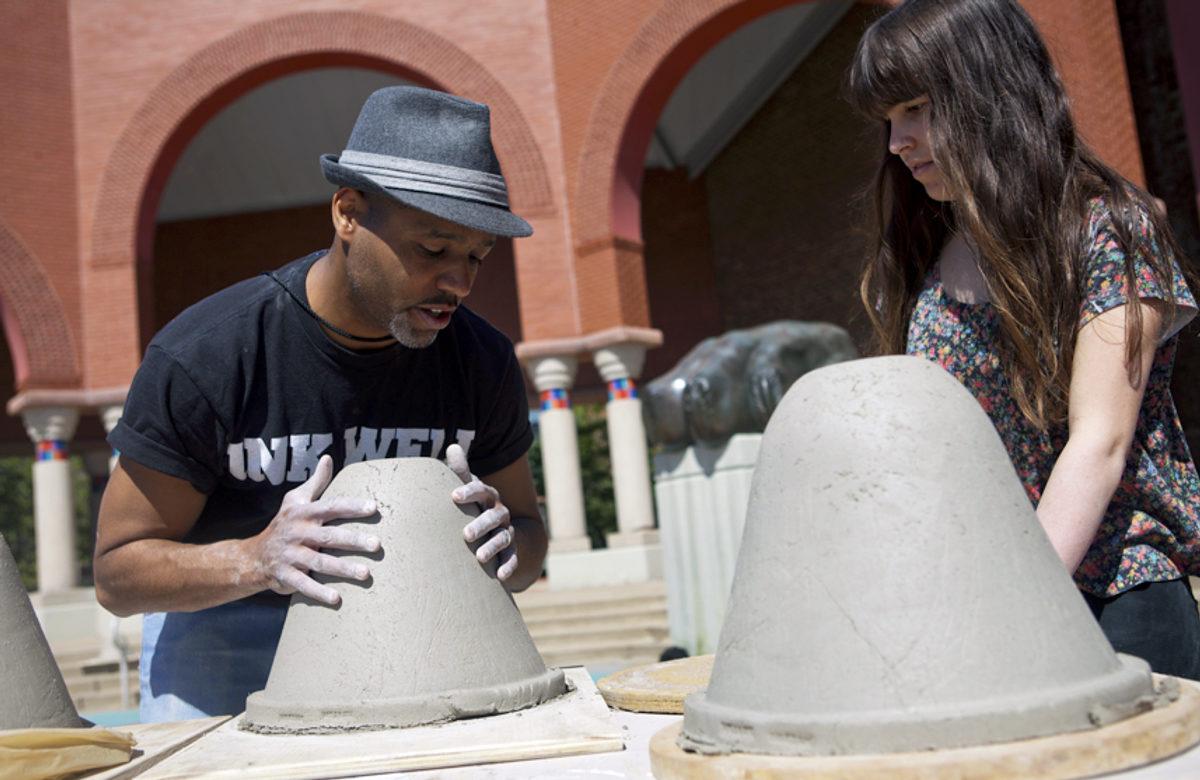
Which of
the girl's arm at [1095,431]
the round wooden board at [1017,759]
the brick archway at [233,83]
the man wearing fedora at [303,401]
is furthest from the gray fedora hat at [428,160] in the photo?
the brick archway at [233,83]

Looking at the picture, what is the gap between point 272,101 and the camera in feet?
55.5

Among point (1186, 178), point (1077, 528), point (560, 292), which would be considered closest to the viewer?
point (1077, 528)

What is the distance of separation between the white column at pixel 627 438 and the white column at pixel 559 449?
1.49ft

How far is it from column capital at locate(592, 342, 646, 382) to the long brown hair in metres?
10.5

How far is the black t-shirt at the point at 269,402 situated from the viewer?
73.5 inches

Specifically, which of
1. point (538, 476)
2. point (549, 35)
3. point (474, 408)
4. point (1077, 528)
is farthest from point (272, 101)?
point (1077, 528)

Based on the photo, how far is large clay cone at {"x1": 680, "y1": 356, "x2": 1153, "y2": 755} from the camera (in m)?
1.05

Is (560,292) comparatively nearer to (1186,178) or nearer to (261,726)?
(1186,178)

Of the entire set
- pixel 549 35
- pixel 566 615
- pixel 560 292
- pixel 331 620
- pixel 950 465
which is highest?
pixel 549 35

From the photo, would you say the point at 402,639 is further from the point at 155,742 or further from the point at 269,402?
the point at 269,402

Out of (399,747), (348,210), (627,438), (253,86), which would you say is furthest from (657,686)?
(253,86)

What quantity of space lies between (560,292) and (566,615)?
13.3 feet

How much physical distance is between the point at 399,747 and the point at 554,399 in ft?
36.0

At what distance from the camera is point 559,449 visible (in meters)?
12.4
